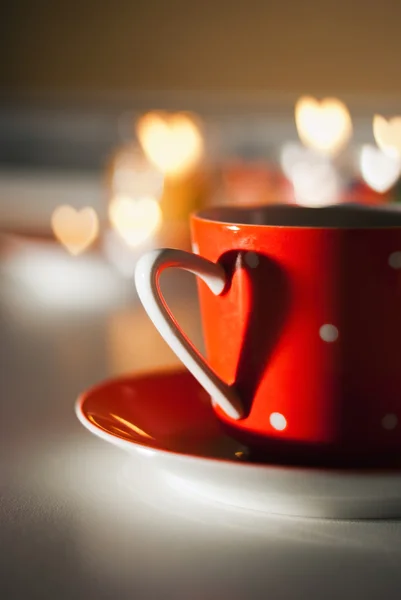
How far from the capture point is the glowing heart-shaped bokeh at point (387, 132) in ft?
5.23

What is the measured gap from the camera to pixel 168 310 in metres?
0.29

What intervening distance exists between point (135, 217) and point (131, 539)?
72 centimetres

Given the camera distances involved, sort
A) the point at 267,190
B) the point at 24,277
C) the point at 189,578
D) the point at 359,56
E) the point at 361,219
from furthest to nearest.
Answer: the point at 359,56 → the point at 267,190 → the point at 24,277 → the point at 361,219 → the point at 189,578

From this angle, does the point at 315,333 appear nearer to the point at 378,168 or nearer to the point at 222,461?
the point at 222,461

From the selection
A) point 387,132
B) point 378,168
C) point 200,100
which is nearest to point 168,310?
point 378,168

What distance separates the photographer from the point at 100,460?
1.02 feet

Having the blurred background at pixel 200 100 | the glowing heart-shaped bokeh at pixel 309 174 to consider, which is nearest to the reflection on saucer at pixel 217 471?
the blurred background at pixel 200 100

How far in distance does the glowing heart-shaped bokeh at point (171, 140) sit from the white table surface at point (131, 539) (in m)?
0.88

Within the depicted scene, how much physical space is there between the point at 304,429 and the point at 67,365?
0.19 meters

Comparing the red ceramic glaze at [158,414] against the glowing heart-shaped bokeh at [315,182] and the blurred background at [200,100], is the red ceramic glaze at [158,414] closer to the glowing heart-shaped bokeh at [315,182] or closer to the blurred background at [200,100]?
the blurred background at [200,100]

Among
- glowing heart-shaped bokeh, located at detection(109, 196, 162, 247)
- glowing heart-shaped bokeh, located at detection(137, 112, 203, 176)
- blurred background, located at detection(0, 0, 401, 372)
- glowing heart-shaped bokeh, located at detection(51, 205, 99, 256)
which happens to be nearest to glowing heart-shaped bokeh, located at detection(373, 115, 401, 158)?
blurred background, located at detection(0, 0, 401, 372)

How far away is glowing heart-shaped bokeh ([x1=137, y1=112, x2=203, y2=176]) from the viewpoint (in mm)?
1422

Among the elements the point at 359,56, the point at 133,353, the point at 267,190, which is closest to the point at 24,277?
the point at 133,353

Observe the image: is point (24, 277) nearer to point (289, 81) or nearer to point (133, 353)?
point (133, 353)
